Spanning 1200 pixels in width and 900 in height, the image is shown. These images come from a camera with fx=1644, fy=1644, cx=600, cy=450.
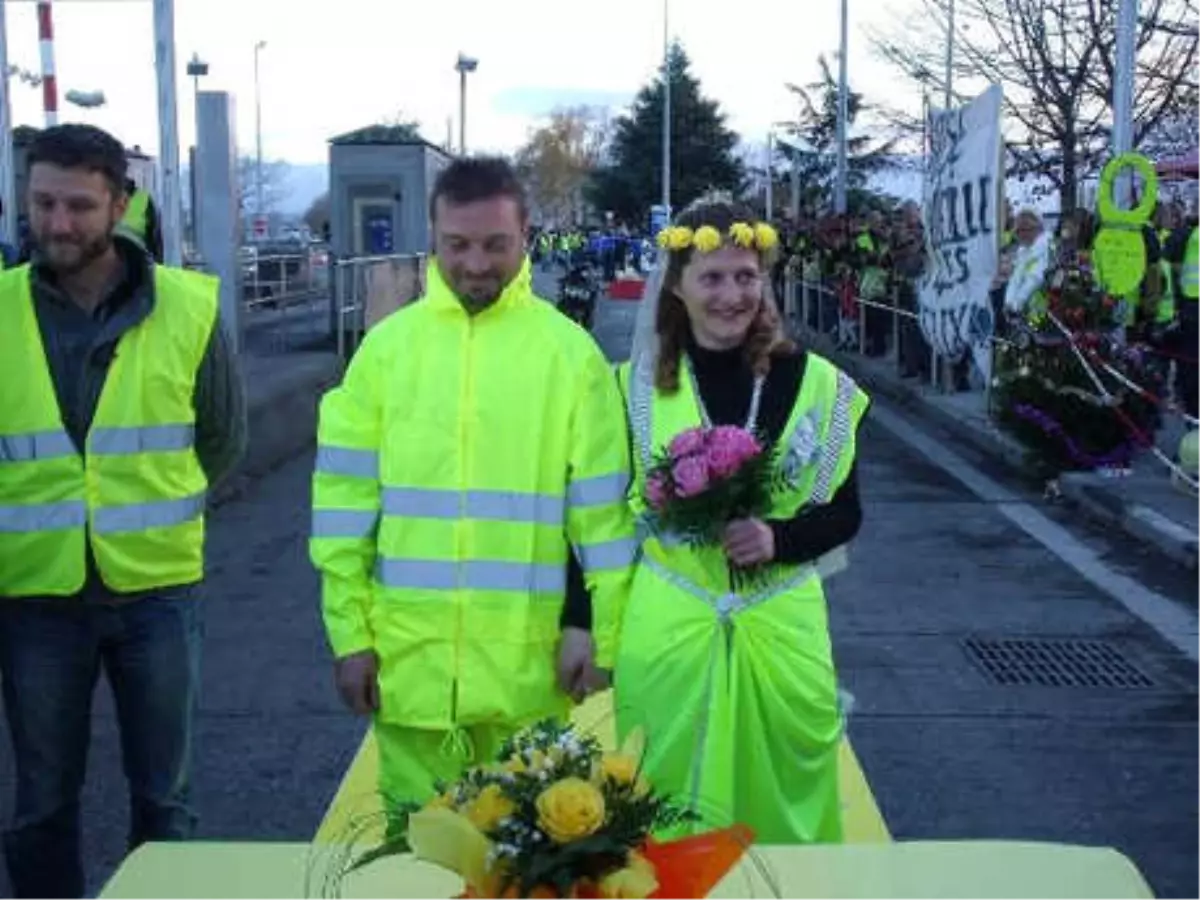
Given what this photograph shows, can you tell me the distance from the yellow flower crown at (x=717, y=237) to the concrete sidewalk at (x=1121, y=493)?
6.34 m

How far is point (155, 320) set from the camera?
376 centimetres

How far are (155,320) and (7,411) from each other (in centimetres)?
38

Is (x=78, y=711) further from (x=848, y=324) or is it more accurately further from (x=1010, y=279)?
(x=848, y=324)

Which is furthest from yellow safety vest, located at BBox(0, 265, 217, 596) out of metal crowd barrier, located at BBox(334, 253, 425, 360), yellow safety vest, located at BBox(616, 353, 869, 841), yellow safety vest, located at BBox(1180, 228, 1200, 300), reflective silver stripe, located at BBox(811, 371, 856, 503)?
metal crowd barrier, located at BBox(334, 253, 425, 360)

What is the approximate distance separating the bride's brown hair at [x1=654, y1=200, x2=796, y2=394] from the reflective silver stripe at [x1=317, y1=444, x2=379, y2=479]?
2.24 feet

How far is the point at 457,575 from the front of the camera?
346 centimetres

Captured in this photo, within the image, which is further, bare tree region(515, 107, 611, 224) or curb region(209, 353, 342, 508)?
bare tree region(515, 107, 611, 224)

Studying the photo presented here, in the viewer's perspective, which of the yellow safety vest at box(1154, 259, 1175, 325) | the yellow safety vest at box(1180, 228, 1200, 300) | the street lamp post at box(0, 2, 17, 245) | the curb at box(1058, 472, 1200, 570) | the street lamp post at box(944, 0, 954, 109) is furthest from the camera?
the street lamp post at box(944, 0, 954, 109)

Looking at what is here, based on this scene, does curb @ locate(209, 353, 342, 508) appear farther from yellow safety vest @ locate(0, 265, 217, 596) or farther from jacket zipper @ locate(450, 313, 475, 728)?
jacket zipper @ locate(450, 313, 475, 728)

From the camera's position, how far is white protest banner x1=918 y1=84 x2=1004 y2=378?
12.8 m

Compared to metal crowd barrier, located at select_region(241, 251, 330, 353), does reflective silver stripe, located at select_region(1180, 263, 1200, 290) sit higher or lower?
higher

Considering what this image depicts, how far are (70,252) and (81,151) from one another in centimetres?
23

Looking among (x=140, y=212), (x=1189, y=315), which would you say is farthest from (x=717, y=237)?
(x=1189, y=315)

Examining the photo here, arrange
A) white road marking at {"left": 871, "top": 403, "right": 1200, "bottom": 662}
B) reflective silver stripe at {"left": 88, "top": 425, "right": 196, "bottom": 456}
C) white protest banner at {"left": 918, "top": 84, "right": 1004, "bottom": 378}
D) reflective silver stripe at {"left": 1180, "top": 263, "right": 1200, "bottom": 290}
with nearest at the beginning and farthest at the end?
reflective silver stripe at {"left": 88, "top": 425, "right": 196, "bottom": 456} → white road marking at {"left": 871, "top": 403, "right": 1200, "bottom": 662} → white protest banner at {"left": 918, "top": 84, "right": 1004, "bottom": 378} → reflective silver stripe at {"left": 1180, "top": 263, "right": 1200, "bottom": 290}
